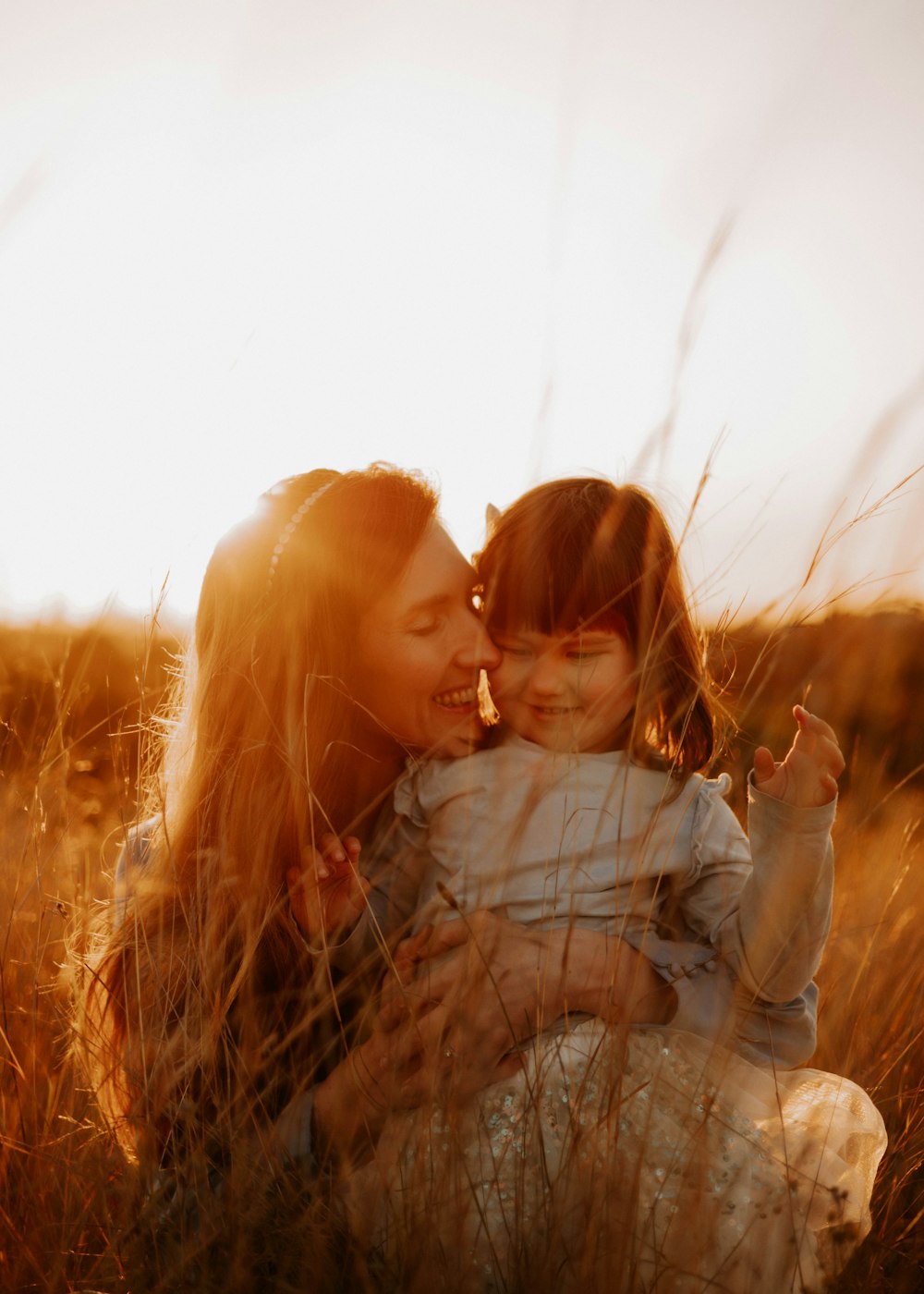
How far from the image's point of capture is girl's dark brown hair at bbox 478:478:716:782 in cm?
212

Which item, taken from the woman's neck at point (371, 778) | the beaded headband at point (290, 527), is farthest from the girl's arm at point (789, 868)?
the beaded headband at point (290, 527)

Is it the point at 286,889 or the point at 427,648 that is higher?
the point at 427,648

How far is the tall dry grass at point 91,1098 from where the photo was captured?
4.50ft

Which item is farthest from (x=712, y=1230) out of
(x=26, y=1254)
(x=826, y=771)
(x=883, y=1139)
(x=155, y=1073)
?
(x=26, y=1254)

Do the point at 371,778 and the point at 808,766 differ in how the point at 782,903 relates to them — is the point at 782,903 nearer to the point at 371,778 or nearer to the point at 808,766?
the point at 808,766

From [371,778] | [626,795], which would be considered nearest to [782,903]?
[626,795]

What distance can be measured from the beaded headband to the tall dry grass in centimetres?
34

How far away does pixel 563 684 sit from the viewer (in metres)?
2.09

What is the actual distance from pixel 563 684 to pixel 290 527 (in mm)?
729

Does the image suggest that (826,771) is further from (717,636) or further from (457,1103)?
(457,1103)

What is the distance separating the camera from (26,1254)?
1370mm

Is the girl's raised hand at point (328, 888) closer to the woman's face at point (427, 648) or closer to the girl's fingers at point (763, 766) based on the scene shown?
the woman's face at point (427, 648)

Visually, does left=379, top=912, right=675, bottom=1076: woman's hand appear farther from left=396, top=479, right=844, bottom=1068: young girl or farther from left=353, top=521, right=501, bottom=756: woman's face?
left=353, top=521, right=501, bottom=756: woman's face

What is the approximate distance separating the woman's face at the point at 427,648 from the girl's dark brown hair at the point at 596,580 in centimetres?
9
